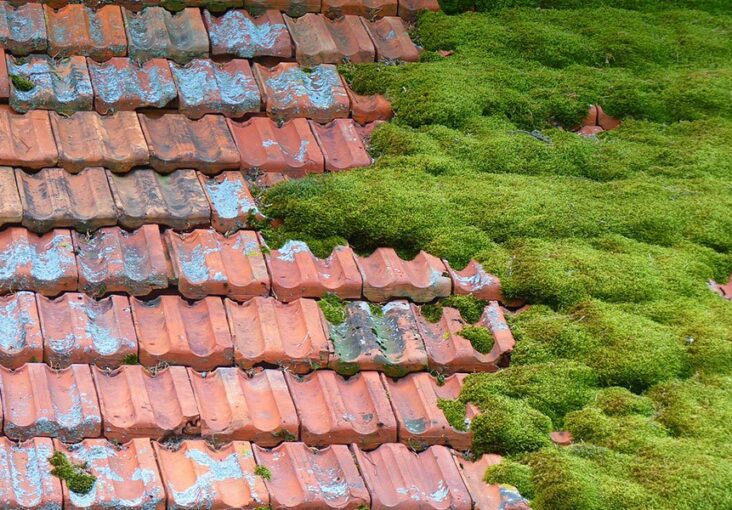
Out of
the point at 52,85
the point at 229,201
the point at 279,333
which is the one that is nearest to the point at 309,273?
the point at 279,333

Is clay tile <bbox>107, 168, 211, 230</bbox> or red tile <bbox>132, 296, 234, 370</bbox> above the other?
clay tile <bbox>107, 168, 211, 230</bbox>

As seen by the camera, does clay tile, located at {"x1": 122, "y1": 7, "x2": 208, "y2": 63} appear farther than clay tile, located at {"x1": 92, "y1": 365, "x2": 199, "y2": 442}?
Yes

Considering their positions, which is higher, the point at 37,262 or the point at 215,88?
the point at 215,88

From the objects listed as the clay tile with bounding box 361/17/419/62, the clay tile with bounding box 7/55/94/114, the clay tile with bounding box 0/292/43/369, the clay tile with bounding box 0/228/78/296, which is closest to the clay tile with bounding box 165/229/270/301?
the clay tile with bounding box 0/228/78/296

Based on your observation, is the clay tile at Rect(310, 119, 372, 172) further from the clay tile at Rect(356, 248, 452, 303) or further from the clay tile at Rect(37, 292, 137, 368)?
the clay tile at Rect(37, 292, 137, 368)

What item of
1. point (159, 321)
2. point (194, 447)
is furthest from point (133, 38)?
point (194, 447)

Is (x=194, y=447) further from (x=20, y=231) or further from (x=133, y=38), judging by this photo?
(x=133, y=38)

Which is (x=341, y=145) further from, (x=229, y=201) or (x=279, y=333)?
(x=279, y=333)
